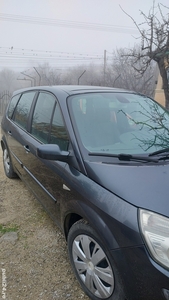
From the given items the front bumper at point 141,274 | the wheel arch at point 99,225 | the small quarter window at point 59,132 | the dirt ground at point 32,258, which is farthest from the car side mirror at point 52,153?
the dirt ground at point 32,258

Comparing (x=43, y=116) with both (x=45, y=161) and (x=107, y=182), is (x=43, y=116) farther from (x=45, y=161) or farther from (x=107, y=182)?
(x=107, y=182)

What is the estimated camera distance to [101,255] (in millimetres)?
1557

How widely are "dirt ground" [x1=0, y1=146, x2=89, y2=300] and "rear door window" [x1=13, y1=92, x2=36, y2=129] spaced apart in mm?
1181

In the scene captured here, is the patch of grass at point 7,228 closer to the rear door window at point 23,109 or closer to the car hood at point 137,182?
the rear door window at point 23,109

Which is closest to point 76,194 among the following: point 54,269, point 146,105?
point 54,269

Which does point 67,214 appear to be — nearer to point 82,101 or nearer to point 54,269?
point 54,269

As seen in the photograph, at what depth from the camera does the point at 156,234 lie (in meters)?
1.27

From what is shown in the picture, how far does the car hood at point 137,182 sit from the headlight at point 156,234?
0.04 m

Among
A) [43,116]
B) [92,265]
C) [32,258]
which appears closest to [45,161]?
[43,116]

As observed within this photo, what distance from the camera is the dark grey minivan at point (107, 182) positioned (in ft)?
4.27

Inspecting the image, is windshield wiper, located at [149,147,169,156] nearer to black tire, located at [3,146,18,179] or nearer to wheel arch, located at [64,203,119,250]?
wheel arch, located at [64,203,119,250]

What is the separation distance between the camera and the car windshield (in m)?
1.95

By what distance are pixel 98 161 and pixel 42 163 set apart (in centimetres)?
88

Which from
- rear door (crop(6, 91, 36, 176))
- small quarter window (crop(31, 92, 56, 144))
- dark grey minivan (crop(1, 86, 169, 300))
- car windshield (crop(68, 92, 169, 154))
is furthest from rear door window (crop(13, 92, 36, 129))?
car windshield (crop(68, 92, 169, 154))
